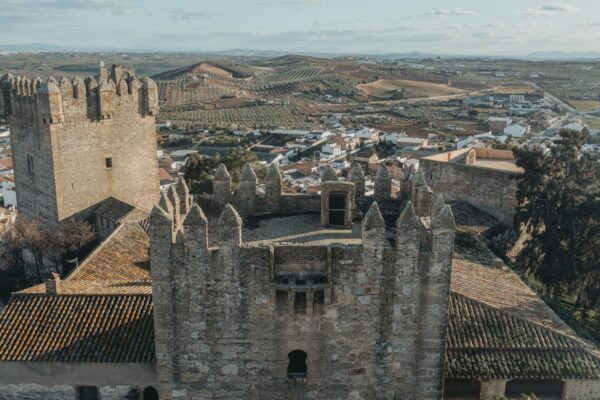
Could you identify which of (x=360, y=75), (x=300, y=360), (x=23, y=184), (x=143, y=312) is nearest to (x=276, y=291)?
(x=300, y=360)

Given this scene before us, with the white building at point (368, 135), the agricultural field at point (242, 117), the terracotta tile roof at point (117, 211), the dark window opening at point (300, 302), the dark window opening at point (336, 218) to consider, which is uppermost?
the dark window opening at point (336, 218)

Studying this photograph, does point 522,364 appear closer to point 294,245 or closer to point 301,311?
point 301,311

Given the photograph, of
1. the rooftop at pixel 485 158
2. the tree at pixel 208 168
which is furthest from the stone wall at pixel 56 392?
the rooftop at pixel 485 158

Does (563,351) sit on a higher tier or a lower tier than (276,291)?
lower

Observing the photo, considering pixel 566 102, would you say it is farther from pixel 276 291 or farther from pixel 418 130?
Answer: pixel 276 291

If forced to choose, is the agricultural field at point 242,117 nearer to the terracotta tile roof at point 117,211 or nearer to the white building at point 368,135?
the white building at point 368,135

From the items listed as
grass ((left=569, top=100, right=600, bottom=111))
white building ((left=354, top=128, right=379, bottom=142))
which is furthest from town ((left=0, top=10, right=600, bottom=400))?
grass ((left=569, top=100, right=600, bottom=111))
